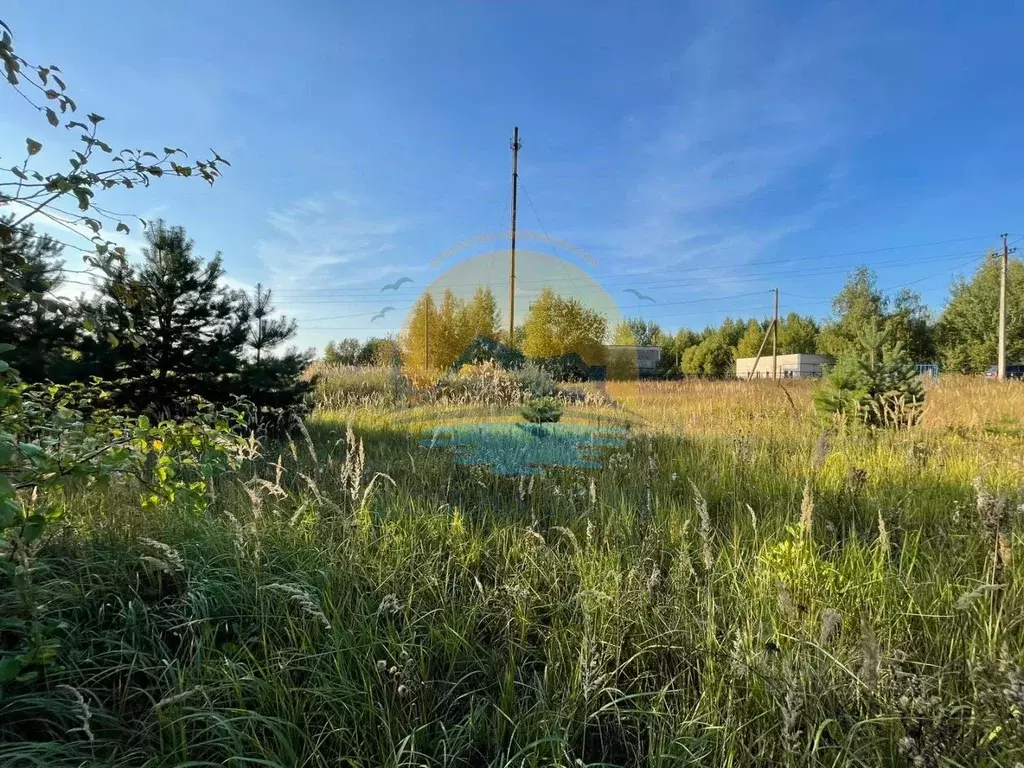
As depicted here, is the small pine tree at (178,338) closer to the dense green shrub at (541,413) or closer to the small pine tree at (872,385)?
the dense green shrub at (541,413)

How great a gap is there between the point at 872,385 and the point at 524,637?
520cm

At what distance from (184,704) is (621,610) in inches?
47.4

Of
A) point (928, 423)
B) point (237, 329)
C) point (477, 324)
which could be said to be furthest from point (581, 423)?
point (477, 324)

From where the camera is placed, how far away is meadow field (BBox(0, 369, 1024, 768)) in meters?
1.06

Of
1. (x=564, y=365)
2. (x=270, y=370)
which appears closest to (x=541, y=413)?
(x=270, y=370)

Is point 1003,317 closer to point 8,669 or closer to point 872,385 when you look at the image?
point 872,385

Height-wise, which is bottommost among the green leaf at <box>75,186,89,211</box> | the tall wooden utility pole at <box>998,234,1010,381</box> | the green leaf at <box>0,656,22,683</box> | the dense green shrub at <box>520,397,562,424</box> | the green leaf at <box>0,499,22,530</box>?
the green leaf at <box>0,656,22,683</box>

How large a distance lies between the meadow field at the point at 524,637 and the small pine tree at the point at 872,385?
8.40 ft

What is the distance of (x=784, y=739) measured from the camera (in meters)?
0.98

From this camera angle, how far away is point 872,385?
16.4 feet

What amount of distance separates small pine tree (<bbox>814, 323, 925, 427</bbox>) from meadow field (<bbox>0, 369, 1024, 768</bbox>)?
8.40 feet

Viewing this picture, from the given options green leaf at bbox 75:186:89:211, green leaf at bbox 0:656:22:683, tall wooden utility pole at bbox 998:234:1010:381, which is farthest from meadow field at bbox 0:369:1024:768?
tall wooden utility pole at bbox 998:234:1010:381

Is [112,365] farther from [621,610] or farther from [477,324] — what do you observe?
[477,324]

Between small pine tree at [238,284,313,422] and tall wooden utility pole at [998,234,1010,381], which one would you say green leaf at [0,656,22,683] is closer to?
small pine tree at [238,284,313,422]
